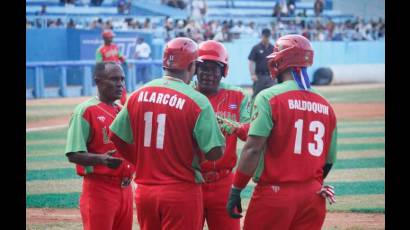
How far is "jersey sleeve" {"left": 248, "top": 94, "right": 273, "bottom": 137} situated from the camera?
5633mm

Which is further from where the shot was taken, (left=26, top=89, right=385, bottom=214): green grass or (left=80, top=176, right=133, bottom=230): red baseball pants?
(left=26, top=89, right=385, bottom=214): green grass

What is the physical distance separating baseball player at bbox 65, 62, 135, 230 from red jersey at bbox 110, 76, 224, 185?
445 mm

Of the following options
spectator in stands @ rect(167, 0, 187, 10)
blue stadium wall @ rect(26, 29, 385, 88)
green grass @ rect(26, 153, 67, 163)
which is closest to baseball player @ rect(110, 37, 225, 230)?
green grass @ rect(26, 153, 67, 163)

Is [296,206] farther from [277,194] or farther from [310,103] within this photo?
[310,103]

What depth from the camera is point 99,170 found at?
21.0 feet

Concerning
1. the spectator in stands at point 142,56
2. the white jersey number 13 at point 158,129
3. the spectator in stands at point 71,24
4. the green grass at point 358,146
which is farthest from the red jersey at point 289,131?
the spectator in stands at point 71,24

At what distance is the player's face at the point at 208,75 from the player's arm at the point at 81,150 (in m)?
0.99

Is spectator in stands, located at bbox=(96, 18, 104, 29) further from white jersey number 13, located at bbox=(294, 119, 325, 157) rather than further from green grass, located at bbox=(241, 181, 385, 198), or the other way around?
white jersey number 13, located at bbox=(294, 119, 325, 157)

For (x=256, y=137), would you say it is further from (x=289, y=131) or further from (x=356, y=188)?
(x=356, y=188)

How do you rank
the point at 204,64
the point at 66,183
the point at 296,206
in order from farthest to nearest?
the point at 66,183 < the point at 204,64 < the point at 296,206

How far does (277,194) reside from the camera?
18.9 ft
